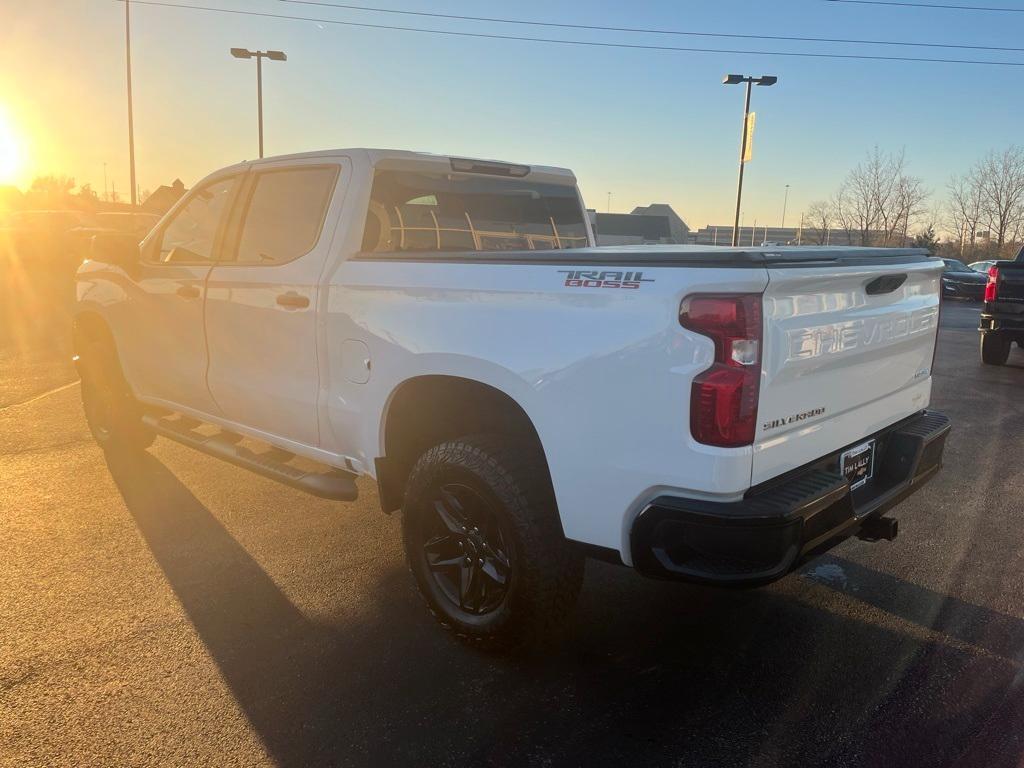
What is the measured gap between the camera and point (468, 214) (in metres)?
4.32

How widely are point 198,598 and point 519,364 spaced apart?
201 cm

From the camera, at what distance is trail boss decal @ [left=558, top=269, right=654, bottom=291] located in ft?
7.90

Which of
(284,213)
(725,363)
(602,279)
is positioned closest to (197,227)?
(284,213)

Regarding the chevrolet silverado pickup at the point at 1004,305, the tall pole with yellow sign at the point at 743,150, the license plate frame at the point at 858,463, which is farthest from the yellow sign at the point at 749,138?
the license plate frame at the point at 858,463

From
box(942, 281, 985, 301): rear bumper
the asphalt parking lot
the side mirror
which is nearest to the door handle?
the asphalt parking lot

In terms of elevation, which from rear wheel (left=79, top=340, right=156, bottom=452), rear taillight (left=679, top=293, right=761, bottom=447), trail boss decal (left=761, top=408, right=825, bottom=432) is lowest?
rear wheel (left=79, top=340, right=156, bottom=452)

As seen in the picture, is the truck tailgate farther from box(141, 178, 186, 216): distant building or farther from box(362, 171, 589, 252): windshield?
box(141, 178, 186, 216): distant building

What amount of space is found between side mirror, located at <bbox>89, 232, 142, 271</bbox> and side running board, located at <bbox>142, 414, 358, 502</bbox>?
40.0 inches

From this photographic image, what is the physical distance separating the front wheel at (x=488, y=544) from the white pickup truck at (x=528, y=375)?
10mm

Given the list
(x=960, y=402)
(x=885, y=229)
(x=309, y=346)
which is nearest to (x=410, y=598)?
(x=309, y=346)

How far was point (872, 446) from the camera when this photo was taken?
303 centimetres

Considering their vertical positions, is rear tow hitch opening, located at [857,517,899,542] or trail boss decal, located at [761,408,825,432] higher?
trail boss decal, located at [761,408,825,432]

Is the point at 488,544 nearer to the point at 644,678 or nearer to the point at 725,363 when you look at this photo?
the point at 644,678

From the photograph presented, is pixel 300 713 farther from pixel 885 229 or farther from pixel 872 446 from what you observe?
pixel 885 229
